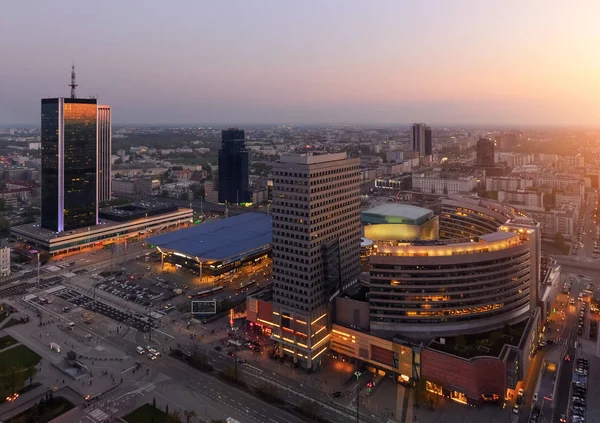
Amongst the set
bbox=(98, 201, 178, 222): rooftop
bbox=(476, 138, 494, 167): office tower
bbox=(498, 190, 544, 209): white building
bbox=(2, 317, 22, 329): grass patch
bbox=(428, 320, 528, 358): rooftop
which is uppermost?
bbox=(476, 138, 494, 167): office tower

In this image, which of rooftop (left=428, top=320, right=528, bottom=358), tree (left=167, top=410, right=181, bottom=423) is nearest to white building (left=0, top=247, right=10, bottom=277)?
tree (left=167, top=410, right=181, bottom=423)

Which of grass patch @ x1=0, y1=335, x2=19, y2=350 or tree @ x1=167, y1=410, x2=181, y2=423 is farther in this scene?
grass patch @ x1=0, y1=335, x2=19, y2=350

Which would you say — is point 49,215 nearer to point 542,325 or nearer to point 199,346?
point 199,346

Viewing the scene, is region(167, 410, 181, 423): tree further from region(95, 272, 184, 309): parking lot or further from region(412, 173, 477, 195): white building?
region(412, 173, 477, 195): white building

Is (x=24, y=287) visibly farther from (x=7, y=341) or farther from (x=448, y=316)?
(x=448, y=316)

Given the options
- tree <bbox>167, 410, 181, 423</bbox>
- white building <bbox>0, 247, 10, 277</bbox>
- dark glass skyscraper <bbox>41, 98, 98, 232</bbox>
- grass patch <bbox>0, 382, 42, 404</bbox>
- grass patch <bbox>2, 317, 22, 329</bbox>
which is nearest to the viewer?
tree <bbox>167, 410, 181, 423</bbox>

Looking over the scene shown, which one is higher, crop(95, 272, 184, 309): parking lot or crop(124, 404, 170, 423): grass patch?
crop(95, 272, 184, 309): parking lot
